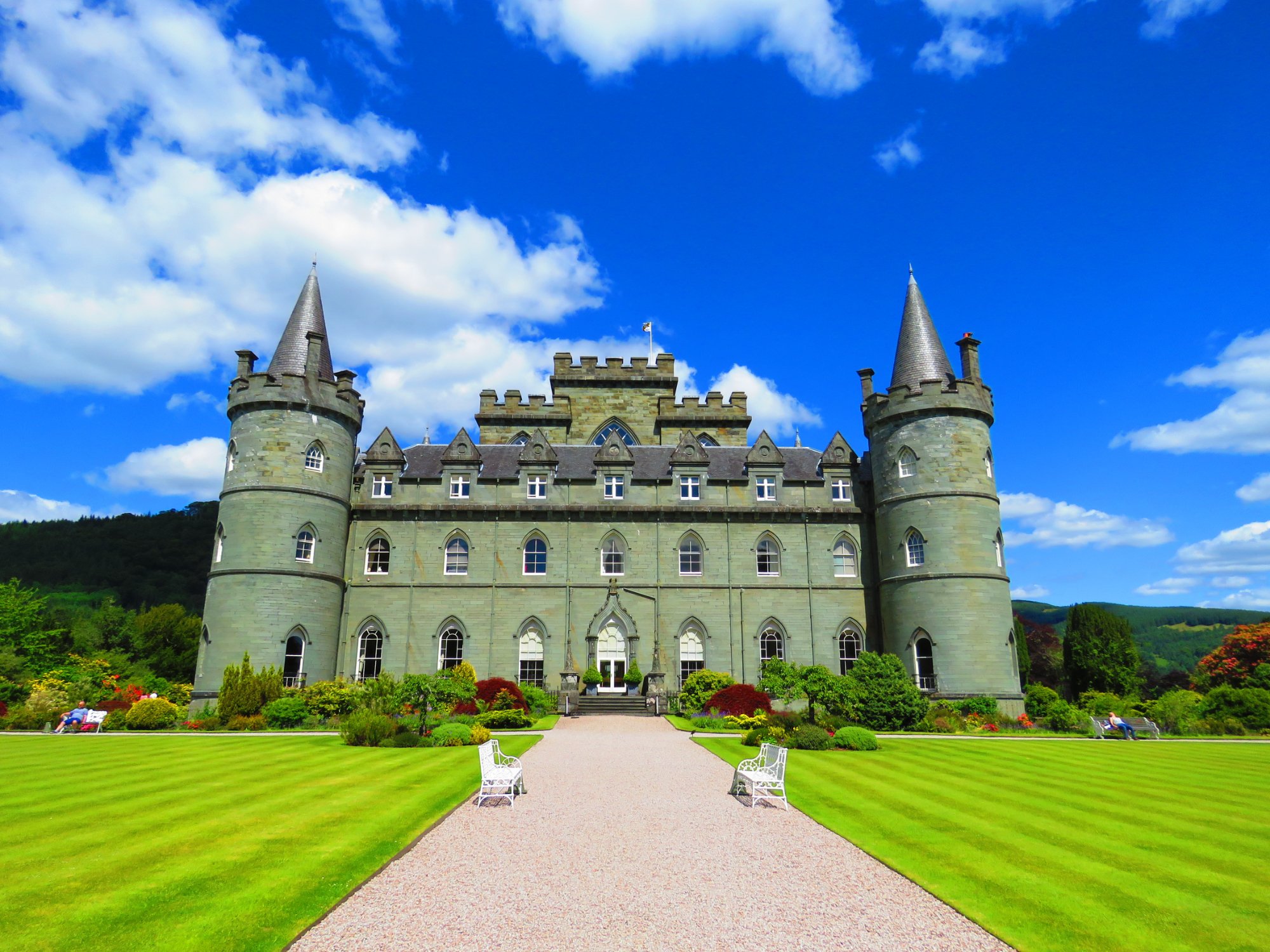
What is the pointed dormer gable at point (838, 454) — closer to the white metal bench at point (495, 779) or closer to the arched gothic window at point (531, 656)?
the arched gothic window at point (531, 656)

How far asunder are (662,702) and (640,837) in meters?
24.0

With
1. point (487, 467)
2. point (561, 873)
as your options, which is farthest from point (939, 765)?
point (487, 467)

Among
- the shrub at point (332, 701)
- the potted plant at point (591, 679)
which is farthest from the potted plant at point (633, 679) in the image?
the shrub at point (332, 701)

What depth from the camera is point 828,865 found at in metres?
9.49

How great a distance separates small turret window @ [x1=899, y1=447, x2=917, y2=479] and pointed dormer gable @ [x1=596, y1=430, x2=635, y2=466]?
12.8 metres

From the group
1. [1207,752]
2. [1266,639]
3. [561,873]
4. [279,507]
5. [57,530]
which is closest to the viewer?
[561,873]

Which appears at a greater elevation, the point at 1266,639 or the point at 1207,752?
the point at 1266,639

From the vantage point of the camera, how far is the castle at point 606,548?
34.0m

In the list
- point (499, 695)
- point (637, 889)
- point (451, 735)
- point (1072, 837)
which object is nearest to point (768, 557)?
point (499, 695)

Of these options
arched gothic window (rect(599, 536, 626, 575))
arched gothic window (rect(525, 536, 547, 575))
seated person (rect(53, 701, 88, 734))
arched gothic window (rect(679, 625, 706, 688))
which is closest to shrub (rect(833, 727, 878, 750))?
arched gothic window (rect(679, 625, 706, 688))

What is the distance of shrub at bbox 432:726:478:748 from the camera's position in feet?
69.5

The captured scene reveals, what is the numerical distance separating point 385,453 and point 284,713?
47.4 ft

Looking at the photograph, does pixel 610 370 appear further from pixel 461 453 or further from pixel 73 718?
pixel 73 718

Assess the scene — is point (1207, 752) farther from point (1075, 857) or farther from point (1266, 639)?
point (1266, 639)
